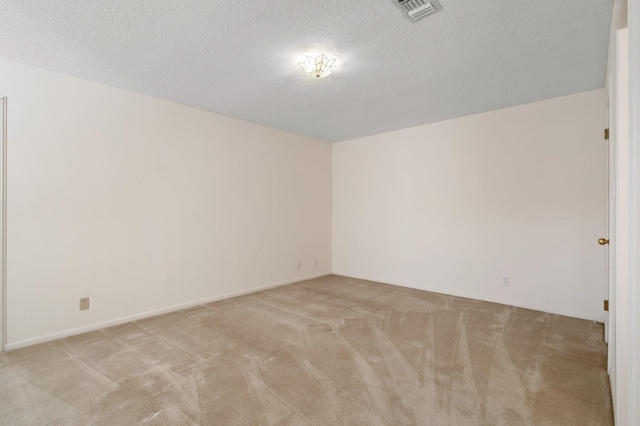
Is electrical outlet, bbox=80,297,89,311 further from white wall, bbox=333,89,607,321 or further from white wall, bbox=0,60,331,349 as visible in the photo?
white wall, bbox=333,89,607,321

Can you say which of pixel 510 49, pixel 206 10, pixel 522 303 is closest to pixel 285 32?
pixel 206 10

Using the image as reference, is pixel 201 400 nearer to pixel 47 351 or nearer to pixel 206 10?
pixel 47 351

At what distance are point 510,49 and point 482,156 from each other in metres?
1.79

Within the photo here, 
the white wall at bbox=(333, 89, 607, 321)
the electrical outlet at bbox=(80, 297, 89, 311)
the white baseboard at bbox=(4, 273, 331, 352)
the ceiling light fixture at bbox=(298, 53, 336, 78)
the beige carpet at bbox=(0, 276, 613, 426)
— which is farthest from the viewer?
the white wall at bbox=(333, 89, 607, 321)

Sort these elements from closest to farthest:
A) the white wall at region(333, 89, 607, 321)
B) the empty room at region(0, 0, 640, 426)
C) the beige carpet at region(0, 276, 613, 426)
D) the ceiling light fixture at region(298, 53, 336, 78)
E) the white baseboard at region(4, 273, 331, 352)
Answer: the beige carpet at region(0, 276, 613, 426) < the empty room at region(0, 0, 640, 426) < the ceiling light fixture at region(298, 53, 336, 78) < the white baseboard at region(4, 273, 331, 352) < the white wall at region(333, 89, 607, 321)

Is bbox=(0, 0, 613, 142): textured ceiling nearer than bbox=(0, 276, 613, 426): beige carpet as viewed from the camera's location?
No

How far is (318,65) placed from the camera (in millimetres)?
2576

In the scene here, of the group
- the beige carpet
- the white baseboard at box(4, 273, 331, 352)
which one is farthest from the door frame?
the beige carpet

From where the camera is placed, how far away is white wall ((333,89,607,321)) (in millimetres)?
3316

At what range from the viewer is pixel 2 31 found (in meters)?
2.19

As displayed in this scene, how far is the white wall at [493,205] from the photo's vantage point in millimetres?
3316

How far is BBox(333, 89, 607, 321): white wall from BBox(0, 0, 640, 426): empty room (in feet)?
0.09

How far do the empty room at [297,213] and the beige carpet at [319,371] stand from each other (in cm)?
2

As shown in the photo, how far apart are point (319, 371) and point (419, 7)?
2.56 metres
